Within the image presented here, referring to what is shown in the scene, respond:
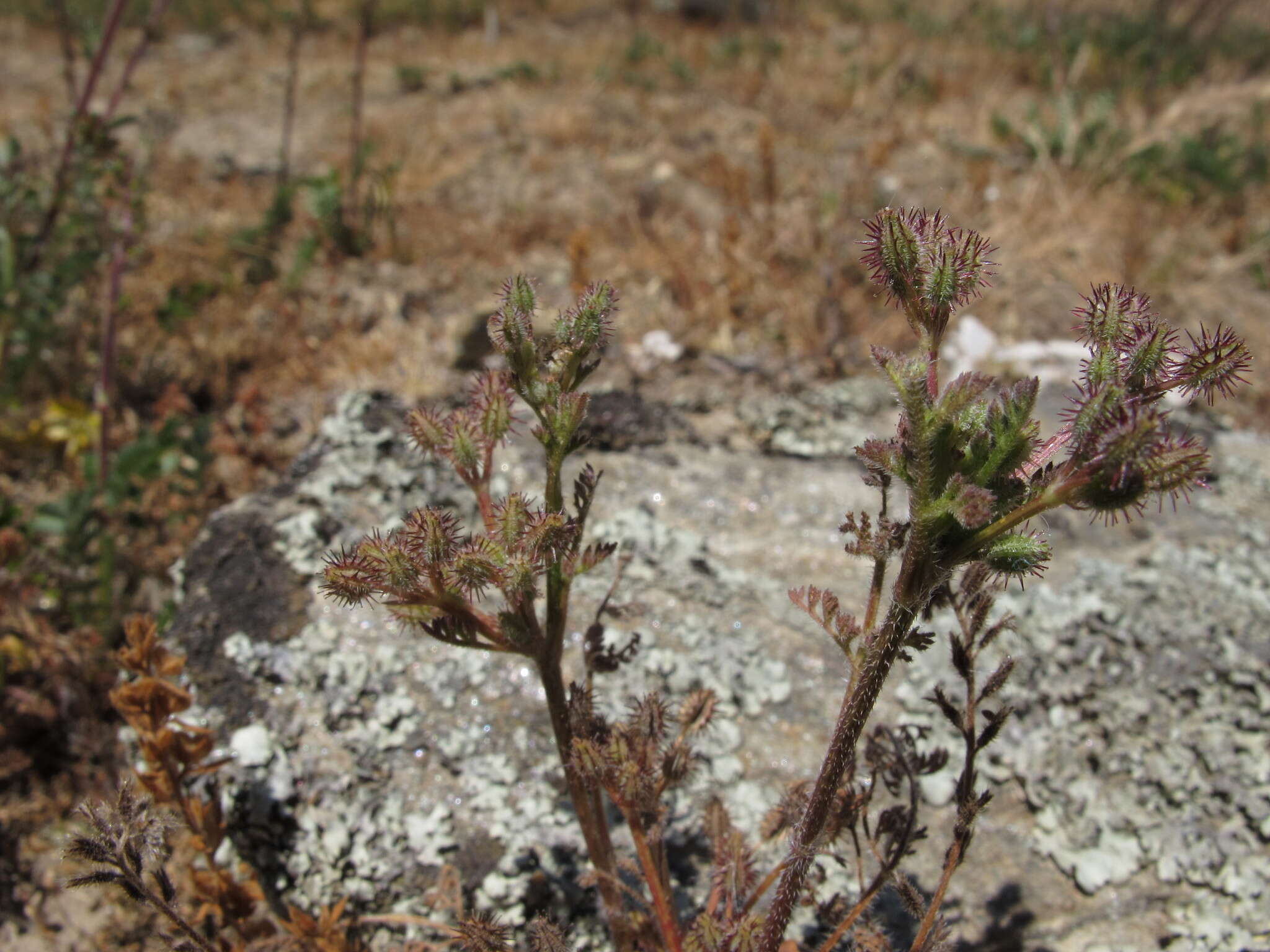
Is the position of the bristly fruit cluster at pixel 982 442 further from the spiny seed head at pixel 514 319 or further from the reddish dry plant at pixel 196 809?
the reddish dry plant at pixel 196 809

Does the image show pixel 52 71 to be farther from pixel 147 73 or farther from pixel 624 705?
pixel 624 705

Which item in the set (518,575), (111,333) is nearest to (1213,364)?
(518,575)

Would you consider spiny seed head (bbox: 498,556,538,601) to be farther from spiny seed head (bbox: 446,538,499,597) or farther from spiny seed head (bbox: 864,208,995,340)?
spiny seed head (bbox: 864,208,995,340)

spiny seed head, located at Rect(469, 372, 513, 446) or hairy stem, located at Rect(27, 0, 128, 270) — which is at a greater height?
hairy stem, located at Rect(27, 0, 128, 270)


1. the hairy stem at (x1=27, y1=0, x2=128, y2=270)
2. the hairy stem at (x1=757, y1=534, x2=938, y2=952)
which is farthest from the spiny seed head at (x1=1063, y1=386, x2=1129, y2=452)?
the hairy stem at (x1=27, y1=0, x2=128, y2=270)

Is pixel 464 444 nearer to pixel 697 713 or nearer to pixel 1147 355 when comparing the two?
pixel 697 713

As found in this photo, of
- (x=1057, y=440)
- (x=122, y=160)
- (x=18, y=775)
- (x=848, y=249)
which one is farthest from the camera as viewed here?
(x=848, y=249)

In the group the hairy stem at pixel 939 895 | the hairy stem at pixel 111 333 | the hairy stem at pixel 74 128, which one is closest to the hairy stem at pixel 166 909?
the hairy stem at pixel 939 895

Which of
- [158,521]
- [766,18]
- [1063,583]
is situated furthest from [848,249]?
[766,18]
